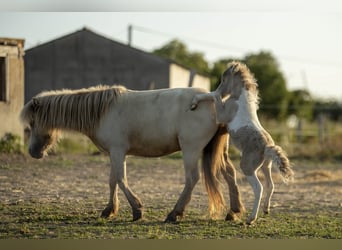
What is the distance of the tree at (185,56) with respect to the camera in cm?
2289

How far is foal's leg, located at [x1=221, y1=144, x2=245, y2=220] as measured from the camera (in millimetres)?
6863

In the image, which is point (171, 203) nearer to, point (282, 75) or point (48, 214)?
point (48, 214)

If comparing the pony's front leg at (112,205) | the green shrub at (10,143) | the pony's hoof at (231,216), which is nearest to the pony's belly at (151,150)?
the pony's front leg at (112,205)

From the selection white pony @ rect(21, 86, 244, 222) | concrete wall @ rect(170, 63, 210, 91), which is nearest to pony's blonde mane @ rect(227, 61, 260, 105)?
white pony @ rect(21, 86, 244, 222)

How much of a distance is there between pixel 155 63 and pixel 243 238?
11.9m

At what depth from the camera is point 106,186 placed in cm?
916

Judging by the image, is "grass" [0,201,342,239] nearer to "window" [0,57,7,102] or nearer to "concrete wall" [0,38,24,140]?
"concrete wall" [0,38,24,140]

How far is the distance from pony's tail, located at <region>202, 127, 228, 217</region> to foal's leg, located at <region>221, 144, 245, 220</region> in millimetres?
118

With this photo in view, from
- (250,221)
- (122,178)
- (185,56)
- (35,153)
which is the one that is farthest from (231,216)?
(185,56)

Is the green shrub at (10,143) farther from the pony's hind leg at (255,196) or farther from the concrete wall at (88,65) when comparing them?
the pony's hind leg at (255,196)

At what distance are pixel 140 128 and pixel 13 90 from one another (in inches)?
168

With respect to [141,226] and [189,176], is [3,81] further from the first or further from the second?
[141,226]

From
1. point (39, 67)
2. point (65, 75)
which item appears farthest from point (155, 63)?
point (39, 67)

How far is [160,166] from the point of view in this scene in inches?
487
